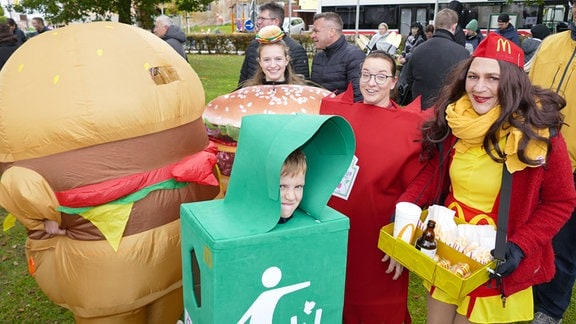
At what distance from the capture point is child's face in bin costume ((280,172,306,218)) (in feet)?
6.31

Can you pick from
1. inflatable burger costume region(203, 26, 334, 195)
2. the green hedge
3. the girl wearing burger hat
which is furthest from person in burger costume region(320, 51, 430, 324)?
the green hedge

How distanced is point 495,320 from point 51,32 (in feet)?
9.00

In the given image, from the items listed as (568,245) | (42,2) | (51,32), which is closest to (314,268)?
(51,32)

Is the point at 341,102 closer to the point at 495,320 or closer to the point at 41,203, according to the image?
the point at 495,320

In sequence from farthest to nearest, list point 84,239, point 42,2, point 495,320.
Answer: point 42,2 → point 84,239 → point 495,320

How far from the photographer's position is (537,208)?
2.12m

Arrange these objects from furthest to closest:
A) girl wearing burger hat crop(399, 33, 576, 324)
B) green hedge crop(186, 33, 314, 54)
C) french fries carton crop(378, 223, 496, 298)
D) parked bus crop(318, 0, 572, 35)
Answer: green hedge crop(186, 33, 314, 54), parked bus crop(318, 0, 572, 35), girl wearing burger hat crop(399, 33, 576, 324), french fries carton crop(378, 223, 496, 298)

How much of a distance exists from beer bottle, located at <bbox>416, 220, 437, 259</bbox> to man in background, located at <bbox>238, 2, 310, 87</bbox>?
253 cm

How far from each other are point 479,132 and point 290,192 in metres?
0.88

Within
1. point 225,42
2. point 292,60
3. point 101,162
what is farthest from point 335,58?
point 225,42

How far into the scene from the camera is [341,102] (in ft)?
8.62

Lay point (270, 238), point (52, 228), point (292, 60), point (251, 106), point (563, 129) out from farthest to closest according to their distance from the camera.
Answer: point (292, 60)
point (251, 106)
point (563, 129)
point (52, 228)
point (270, 238)

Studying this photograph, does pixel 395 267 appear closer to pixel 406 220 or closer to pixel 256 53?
pixel 406 220

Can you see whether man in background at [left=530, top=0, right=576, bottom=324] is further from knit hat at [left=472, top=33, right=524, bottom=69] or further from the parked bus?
the parked bus
